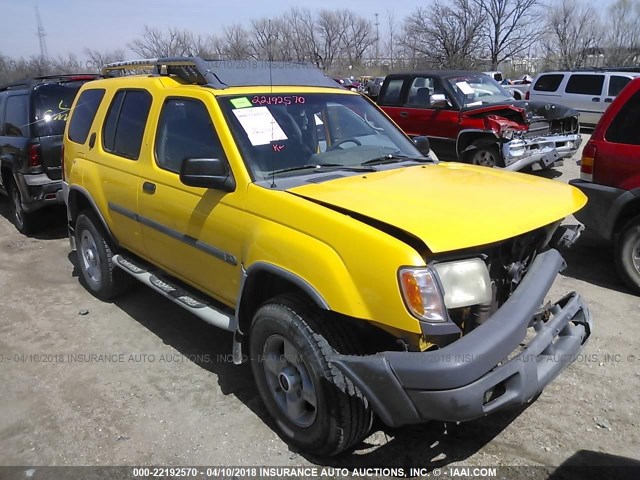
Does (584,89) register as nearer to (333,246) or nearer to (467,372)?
(333,246)

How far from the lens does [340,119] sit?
4.02 meters

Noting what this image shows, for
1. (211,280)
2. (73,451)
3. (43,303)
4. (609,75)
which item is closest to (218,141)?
(211,280)

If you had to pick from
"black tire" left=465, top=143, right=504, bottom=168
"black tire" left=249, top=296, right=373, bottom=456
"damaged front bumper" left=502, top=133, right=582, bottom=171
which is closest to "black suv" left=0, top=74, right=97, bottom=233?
"black tire" left=249, top=296, right=373, bottom=456

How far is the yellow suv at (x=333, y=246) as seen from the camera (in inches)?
95.0

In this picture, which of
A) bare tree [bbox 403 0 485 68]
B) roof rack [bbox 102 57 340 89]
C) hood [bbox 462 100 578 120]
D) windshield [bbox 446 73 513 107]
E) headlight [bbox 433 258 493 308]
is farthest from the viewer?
bare tree [bbox 403 0 485 68]

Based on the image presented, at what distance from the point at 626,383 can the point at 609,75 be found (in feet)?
45.5

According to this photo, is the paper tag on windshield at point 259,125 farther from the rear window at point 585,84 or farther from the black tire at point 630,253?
the rear window at point 585,84

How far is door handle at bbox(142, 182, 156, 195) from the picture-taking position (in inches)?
156

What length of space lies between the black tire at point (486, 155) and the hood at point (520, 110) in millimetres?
557

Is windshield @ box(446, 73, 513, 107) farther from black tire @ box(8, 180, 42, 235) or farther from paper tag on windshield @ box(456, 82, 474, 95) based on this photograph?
black tire @ box(8, 180, 42, 235)

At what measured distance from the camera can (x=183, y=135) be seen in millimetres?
3840

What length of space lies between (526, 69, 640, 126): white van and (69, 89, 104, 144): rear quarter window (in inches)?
537

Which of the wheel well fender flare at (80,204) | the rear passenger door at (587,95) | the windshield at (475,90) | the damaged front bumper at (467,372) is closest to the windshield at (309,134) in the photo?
the damaged front bumper at (467,372)

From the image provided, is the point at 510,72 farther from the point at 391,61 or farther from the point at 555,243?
the point at 555,243
